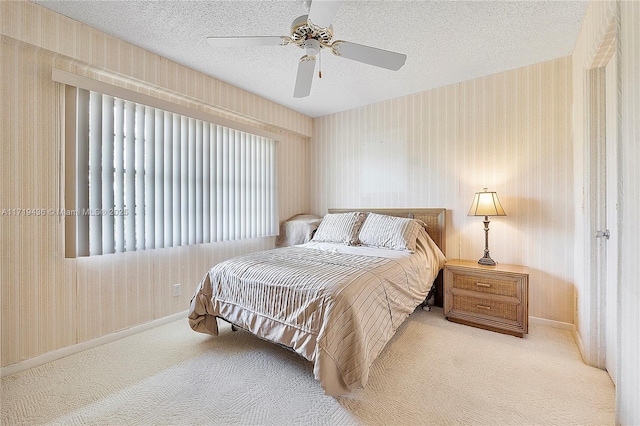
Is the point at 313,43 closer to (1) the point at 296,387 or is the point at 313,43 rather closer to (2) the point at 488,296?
(1) the point at 296,387

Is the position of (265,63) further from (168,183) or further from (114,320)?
(114,320)

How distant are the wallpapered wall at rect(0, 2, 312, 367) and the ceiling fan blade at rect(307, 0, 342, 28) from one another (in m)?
1.92

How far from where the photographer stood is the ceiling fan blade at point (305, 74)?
74.7 inches

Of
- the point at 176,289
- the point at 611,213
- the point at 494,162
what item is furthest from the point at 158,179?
the point at 611,213

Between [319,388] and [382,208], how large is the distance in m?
2.49

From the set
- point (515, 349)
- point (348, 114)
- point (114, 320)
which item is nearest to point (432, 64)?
point (348, 114)

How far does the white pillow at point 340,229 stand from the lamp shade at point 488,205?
1.27 metres

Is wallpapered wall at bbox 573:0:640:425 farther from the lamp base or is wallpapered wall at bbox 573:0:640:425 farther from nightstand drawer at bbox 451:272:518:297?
the lamp base

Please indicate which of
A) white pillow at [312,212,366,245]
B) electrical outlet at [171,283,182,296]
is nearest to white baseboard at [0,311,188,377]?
electrical outlet at [171,283,182,296]

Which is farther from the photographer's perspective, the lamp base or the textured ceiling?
the lamp base

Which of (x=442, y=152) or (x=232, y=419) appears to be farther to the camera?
(x=442, y=152)

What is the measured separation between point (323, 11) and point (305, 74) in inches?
24.3

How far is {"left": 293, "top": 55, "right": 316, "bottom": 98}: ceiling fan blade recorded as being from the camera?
1.90 m

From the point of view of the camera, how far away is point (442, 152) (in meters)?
3.31
